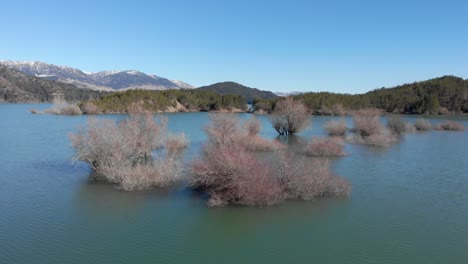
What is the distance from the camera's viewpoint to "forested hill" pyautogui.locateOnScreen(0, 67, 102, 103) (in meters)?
165

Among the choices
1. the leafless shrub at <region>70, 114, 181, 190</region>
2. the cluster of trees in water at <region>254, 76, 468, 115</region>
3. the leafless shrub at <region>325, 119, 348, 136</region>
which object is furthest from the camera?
the cluster of trees in water at <region>254, 76, 468, 115</region>

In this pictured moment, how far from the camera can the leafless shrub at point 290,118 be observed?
154 ft

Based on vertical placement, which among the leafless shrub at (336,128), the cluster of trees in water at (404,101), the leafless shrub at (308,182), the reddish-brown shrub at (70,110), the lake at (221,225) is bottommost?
the lake at (221,225)

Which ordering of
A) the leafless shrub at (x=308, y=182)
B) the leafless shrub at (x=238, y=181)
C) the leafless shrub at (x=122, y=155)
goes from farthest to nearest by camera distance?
the leafless shrub at (x=122, y=155) → the leafless shrub at (x=308, y=182) → the leafless shrub at (x=238, y=181)

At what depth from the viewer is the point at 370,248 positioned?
1306 cm

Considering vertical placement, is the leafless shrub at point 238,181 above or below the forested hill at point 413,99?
below

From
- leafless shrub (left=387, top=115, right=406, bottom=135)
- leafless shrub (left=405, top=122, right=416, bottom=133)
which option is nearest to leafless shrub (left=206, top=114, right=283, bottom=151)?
leafless shrub (left=387, top=115, right=406, bottom=135)

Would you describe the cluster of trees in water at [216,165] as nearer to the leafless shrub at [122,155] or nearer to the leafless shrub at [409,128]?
the leafless shrub at [122,155]

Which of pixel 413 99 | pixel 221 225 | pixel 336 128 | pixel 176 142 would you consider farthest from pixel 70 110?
pixel 413 99

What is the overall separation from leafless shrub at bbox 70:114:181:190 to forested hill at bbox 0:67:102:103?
149798 mm

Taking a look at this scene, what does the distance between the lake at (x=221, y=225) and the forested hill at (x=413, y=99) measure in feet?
263

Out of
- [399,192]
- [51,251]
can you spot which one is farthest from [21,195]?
[399,192]

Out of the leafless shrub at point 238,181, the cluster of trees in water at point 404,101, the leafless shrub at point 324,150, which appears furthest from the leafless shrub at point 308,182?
the cluster of trees in water at point 404,101

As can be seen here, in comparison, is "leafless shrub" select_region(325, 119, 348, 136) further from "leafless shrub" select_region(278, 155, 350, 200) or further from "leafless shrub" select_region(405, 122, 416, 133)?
"leafless shrub" select_region(278, 155, 350, 200)
